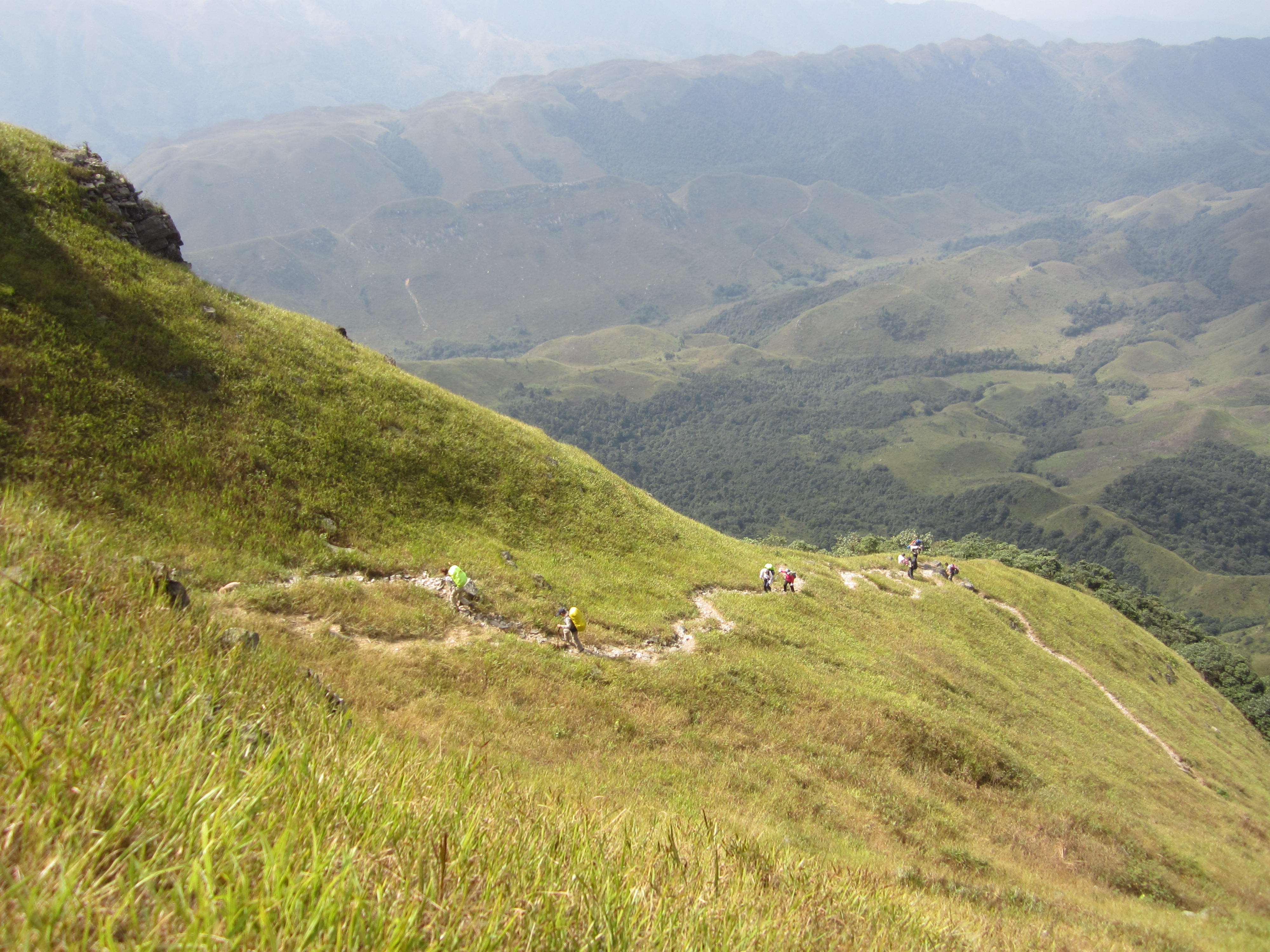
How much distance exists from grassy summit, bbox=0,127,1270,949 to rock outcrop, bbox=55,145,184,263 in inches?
27.2

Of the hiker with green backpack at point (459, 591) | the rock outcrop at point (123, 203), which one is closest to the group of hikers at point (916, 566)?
the hiker with green backpack at point (459, 591)

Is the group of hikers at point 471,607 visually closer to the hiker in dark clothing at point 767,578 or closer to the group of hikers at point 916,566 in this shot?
the hiker in dark clothing at point 767,578

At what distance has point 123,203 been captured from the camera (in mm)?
21625

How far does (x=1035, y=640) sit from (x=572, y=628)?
35133 millimetres

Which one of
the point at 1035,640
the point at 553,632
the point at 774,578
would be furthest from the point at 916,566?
the point at 553,632

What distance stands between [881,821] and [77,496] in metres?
18.6

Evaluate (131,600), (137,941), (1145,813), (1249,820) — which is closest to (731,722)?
(131,600)

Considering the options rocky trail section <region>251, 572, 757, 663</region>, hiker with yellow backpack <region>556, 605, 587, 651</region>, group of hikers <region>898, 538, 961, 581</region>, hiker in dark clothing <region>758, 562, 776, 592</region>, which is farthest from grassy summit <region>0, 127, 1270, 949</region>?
group of hikers <region>898, 538, 961, 581</region>

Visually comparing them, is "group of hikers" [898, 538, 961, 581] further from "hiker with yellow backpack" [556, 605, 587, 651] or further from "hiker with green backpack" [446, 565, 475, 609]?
"hiker with green backpack" [446, 565, 475, 609]

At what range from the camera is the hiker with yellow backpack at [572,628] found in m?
17.2

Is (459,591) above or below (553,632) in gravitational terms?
above

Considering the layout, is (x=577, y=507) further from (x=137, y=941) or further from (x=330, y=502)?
(x=137, y=941)

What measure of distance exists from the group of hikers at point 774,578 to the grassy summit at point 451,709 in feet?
2.87

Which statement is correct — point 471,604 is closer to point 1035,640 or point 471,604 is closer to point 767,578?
point 767,578
